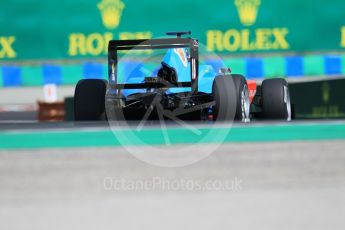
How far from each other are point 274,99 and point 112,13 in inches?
240

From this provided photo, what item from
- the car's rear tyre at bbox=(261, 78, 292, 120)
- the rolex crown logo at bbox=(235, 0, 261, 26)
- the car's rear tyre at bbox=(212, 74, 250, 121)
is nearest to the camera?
the car's rear tyre at bbox=(212, 74, 250, 121)

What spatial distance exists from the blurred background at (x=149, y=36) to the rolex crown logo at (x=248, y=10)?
16 mm

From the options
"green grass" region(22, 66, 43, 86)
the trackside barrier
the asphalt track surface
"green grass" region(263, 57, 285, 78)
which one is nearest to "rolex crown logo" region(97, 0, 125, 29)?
"green grass" region(22, 66, 43, 86)

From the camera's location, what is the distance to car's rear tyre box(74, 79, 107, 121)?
251 inches

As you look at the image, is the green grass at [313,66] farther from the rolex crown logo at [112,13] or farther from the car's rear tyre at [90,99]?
the car's rear tyre at [90,99]

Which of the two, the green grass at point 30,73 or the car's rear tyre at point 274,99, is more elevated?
the green grass at point 30,73

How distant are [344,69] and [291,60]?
0.82 metres

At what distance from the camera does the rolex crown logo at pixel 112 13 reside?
1170 centimetres

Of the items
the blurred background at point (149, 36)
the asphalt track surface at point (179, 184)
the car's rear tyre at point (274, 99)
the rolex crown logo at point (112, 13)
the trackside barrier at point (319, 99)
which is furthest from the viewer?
the rolex crown logo at point (112, 13)

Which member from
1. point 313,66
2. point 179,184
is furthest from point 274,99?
point 313,66

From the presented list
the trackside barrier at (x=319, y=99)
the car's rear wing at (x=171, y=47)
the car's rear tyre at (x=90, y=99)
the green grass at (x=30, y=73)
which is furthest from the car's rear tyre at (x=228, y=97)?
the green grass at (x=30, y=73)

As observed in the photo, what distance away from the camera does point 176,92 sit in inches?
234

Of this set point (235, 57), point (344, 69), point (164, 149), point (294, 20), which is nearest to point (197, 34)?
point (235, 57)

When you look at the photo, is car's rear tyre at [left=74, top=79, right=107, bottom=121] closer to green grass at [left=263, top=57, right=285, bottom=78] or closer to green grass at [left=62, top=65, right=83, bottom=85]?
green grass at [left=263, top=57, right=285, bottom=78]
